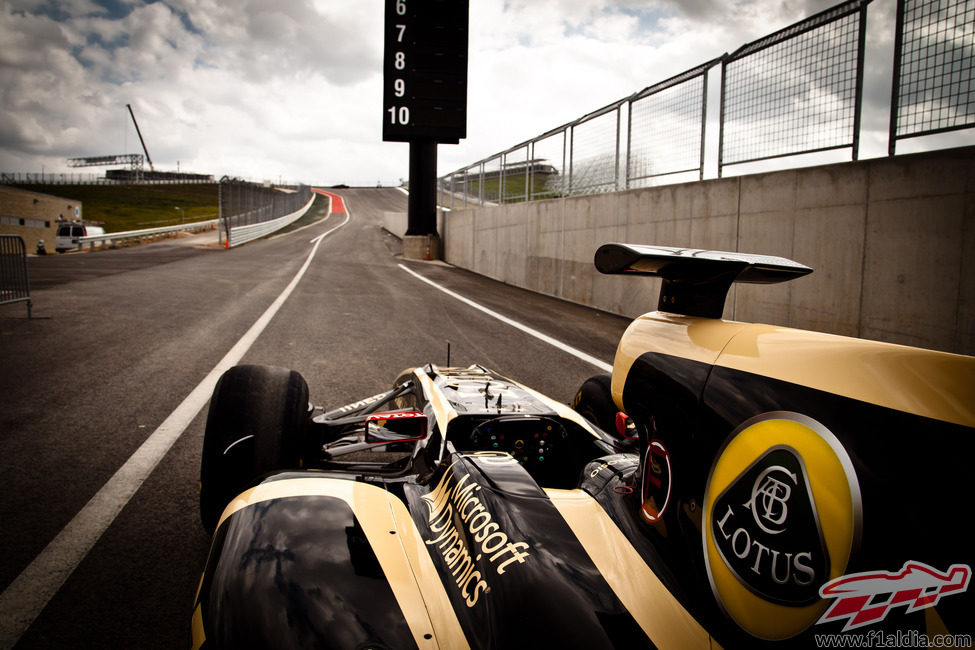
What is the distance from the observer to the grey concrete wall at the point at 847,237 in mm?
5270

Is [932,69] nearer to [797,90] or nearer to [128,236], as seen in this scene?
[797,90]

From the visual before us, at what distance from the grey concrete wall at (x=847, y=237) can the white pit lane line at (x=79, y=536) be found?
257 inches

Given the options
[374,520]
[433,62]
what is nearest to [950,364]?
[374,520]

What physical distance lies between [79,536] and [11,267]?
8663mm

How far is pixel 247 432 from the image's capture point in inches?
103

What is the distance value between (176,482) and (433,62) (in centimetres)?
1794

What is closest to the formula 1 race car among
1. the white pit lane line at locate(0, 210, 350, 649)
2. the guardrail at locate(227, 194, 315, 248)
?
the white pit lane line at locate(0, 210, 350, 649)

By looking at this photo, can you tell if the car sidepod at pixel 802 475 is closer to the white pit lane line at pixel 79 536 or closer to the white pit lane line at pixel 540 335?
the white pit lane line at pixel 79 536

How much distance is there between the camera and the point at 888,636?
31.9 inches

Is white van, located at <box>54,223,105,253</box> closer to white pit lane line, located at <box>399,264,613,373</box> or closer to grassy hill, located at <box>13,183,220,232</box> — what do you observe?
grassy hill, located at <box>13,183,220,232</box>

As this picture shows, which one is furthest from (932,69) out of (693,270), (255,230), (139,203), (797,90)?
(139,203)

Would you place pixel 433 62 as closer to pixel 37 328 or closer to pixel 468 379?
pixel 37 328

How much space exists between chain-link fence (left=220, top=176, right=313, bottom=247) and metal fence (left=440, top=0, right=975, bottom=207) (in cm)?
2052

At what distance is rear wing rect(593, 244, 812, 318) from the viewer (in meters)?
1.39
